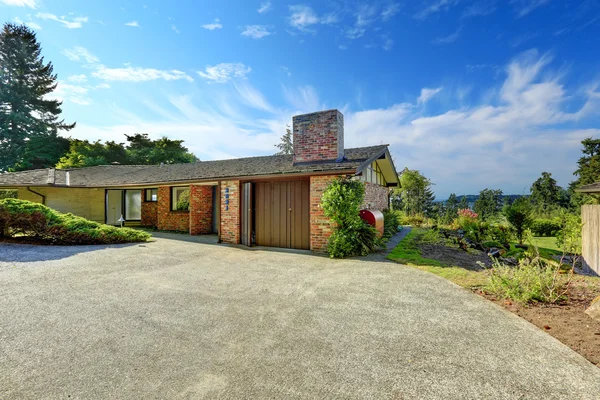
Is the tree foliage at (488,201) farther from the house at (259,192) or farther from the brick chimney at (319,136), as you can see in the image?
the brick chimney at (319,136)

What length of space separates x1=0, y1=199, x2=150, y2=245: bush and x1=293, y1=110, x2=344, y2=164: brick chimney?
7.61 meters

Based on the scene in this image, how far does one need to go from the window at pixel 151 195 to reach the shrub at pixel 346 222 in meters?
11.7

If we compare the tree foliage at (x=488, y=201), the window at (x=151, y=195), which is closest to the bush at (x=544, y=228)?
the tree foliage at (x=488, y=201)

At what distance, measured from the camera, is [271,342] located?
2949mm

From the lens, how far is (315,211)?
816cm

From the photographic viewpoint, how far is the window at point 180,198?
13844 millimetres

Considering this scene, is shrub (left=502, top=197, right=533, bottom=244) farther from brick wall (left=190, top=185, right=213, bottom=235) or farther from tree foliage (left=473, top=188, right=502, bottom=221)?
tree foliage (left=473, top=188, right=502, bottom=221)

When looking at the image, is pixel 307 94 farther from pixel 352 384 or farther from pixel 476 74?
pixel 352 384

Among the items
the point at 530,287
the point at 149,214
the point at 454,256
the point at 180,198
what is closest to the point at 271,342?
the point at 530,287

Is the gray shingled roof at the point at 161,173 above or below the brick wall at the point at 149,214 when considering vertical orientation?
above

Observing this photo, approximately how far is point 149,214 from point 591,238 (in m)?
18.2

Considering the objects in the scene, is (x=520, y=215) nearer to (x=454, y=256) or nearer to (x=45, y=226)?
(x=454, y=256)

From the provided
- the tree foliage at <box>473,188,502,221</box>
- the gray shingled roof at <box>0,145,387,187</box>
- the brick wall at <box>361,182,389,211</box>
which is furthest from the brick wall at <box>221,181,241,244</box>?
the tree foliage at <box>473,188,502,221</box>

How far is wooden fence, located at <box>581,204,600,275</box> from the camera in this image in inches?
239
